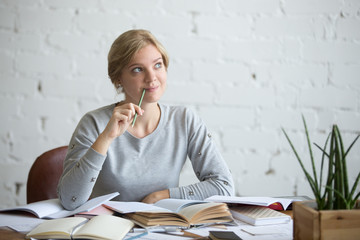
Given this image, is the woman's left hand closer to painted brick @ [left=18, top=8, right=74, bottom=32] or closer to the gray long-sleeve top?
the gray long-sleeve top

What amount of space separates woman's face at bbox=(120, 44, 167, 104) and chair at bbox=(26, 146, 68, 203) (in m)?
0.40

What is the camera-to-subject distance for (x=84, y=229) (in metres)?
0.88

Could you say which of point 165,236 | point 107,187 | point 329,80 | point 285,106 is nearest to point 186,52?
point 285,106

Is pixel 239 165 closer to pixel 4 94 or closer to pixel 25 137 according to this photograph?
pixel 25 137

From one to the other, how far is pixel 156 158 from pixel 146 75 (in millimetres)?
304

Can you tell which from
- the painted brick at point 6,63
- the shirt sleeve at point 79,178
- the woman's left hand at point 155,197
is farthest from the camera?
the painted brick at point 6,63

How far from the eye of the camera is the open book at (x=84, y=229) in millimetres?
856

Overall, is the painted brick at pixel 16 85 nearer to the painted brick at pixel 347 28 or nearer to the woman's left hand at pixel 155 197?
the woman's left hand at pixel 155 197

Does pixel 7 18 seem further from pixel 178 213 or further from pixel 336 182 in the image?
pixel 336 182

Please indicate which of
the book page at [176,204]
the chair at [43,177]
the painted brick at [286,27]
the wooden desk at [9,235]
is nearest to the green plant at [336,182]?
the book page at [176,204]

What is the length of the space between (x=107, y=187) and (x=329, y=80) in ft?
4.13

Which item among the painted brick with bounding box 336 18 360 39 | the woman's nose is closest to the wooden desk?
the woman's nose

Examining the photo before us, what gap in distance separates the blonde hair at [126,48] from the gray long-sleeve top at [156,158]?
168 millimetres

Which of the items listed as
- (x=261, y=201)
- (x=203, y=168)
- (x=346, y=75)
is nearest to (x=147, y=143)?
(x=203, y=168)
